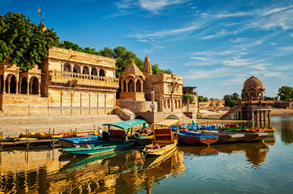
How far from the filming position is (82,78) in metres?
40.6

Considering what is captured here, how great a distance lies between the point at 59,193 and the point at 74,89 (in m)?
29.1

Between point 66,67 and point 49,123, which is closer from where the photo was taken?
point 49,123

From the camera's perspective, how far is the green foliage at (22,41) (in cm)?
3212

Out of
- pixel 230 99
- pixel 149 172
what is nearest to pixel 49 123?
pixel 149 172

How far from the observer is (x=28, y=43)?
3425cm

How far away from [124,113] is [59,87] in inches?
462

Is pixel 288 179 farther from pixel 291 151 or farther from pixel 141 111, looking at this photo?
pixel 141 111

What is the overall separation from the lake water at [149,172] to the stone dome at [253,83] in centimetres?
4311

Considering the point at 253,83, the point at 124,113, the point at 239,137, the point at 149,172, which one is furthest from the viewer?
the point at 253,83

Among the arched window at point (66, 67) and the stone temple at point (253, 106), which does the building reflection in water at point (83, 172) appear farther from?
the stone temple at point (253, 106)

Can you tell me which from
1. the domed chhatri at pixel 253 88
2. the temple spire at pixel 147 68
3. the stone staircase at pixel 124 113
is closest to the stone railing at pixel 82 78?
the stone staircase at pixel 124 113

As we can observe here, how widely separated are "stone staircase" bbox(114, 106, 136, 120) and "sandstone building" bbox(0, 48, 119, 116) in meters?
1.32

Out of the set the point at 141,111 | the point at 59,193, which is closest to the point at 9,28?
the point at 141,111

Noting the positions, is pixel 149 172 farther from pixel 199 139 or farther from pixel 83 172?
pixel 199 139
